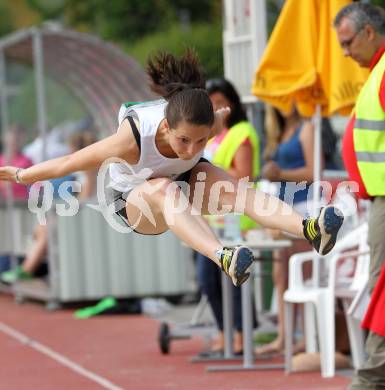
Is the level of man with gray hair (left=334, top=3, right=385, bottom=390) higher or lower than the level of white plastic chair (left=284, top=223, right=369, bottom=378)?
higher

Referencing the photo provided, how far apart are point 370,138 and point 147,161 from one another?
1.27 metres

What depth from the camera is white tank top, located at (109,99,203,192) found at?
6.36 m

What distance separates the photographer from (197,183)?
22.2ft

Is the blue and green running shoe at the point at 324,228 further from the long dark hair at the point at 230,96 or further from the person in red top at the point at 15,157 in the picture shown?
the person in red top at the point at 15,157

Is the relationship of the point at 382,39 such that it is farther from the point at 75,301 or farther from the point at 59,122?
the point at 59,122

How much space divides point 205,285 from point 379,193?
282cm

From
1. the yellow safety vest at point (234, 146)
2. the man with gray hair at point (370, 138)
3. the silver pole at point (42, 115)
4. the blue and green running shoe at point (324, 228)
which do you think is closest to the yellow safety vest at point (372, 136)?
the man with gray hair at point (370, 138)

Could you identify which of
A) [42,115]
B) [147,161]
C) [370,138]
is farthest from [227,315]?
[42,115]

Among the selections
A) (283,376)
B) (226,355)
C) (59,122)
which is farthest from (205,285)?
(59,122)

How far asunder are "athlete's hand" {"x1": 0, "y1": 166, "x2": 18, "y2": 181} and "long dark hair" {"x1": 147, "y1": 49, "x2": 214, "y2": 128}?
89 cm

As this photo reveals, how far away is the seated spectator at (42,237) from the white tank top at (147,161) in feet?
18.7

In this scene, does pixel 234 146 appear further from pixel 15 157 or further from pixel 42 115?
pixel 15 157

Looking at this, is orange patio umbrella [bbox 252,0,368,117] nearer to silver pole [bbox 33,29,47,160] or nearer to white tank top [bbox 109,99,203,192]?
white tank top [bbox 109,99,203,192]

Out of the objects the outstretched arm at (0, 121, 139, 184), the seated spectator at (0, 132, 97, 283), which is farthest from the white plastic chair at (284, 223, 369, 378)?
the seated spectator at (0, 132, 97, 283)
